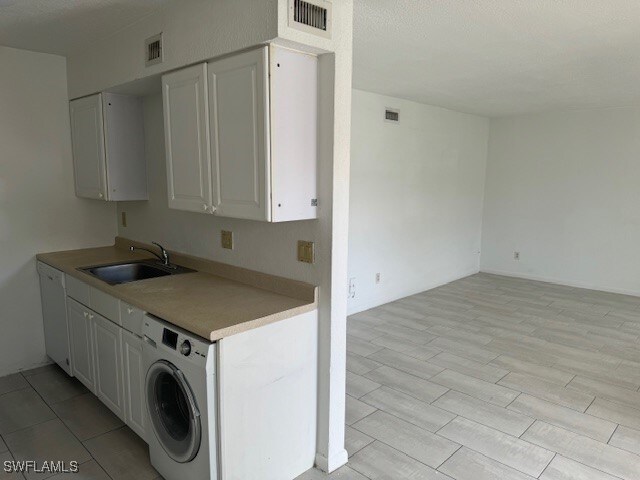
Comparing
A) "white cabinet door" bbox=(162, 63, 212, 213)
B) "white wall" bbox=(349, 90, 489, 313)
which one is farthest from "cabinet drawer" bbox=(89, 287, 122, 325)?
"white wall" bbox=(349, 90, 489, 313)

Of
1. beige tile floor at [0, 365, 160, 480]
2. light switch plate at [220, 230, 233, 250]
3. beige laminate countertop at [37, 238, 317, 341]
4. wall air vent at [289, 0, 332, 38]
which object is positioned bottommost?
beige tile floor at [0, 365, 160, 480]

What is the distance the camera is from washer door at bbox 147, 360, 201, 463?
194 centimetres

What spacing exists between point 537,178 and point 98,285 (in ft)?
19.7

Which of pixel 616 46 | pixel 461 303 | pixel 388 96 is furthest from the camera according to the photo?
pixel 461 303

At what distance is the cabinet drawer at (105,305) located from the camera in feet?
7.97

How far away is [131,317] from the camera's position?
90.4 inches

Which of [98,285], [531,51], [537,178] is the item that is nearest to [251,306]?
[98,285]

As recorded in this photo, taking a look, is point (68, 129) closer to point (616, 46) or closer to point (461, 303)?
point (616, 46)

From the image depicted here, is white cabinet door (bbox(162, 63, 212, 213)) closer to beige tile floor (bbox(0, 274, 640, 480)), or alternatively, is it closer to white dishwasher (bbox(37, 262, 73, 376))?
white dishwasher (bbox(37, 262, 73, 376))

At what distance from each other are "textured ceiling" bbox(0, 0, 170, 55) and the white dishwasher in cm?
159

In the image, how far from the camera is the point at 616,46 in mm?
3023

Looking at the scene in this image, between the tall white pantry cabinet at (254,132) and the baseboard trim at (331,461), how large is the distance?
4.19 ft

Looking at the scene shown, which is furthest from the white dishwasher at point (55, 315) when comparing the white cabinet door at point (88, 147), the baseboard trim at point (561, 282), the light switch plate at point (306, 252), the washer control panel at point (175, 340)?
Answer: the baseboard trim at point (561, 282)

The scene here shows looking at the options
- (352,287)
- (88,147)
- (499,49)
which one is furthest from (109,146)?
(499,49)
